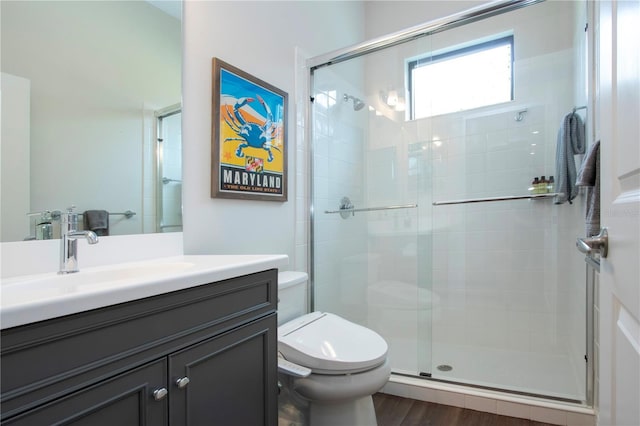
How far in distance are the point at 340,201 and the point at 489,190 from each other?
1.08m

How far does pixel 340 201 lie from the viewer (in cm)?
240

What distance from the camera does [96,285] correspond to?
0.70m

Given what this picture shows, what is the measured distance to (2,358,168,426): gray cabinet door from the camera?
1.87 ft

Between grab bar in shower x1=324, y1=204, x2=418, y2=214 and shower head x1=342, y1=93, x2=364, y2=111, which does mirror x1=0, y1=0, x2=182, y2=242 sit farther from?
shower head x1=342, y1=93, x2=364, y2=111

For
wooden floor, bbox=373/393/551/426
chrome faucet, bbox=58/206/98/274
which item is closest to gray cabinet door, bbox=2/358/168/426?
chrome faucet, bbox=58/206/98/274

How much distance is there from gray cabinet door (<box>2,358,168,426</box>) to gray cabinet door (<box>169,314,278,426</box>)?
0.13ft

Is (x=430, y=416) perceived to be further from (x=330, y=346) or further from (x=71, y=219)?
(x=71, y=219)

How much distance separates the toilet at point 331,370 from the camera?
1.26 meters

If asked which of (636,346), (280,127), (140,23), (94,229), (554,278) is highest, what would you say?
(140,23)

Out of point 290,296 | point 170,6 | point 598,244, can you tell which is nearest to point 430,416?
point 290,296

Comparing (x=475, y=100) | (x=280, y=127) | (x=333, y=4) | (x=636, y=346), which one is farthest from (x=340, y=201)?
(x=636, y=346)

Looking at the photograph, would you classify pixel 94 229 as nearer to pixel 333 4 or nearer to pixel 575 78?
pixel 333 4

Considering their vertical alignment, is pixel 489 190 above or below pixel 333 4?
below

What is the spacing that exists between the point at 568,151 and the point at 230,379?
2.09 metres
